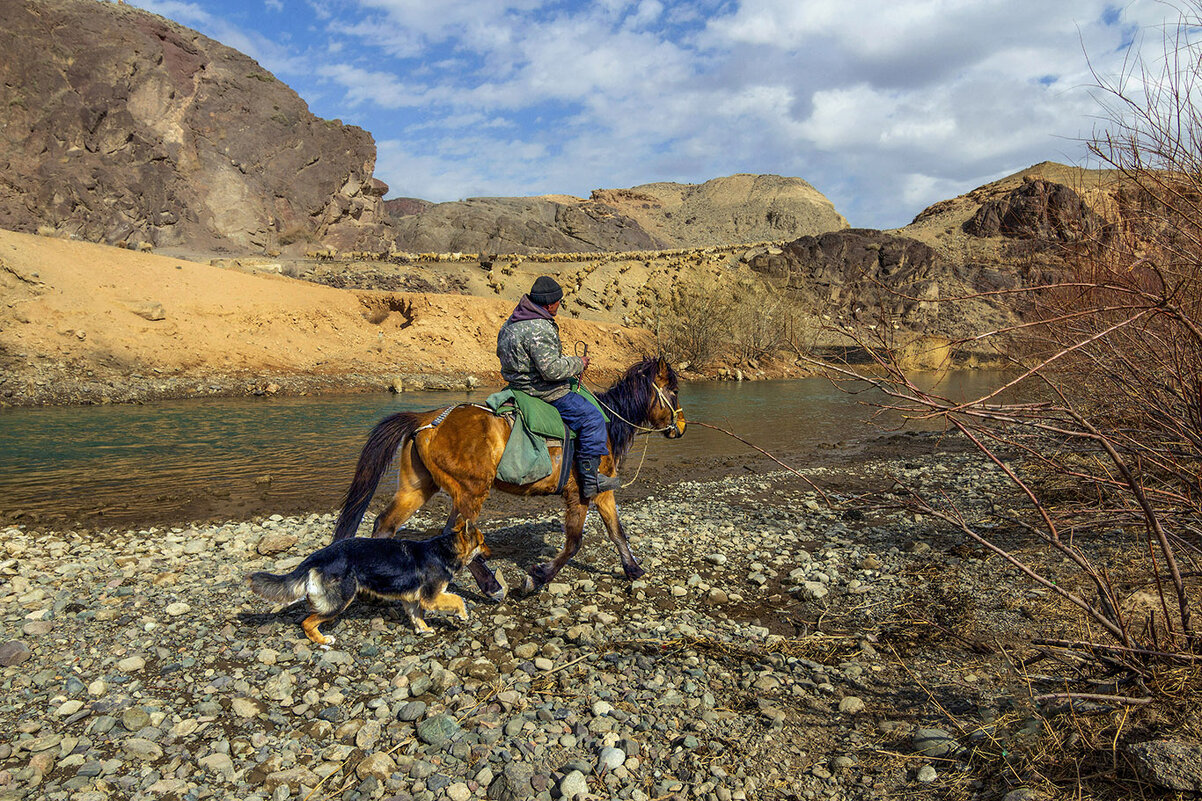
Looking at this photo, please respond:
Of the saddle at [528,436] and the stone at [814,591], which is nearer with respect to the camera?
the saddle at [528,436]

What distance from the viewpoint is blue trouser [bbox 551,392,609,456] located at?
6746 millimetres

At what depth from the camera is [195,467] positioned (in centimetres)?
1308

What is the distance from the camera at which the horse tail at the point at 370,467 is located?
21.0ft

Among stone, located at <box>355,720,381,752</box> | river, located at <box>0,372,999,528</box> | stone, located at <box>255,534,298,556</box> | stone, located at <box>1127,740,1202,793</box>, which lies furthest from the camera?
river, located at <box>0,372,999,528</box>

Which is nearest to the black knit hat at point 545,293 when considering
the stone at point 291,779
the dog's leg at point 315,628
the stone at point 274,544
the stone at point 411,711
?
the dog's leg at point 315,628

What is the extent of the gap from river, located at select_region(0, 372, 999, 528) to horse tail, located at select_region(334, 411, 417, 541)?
4.48 metres

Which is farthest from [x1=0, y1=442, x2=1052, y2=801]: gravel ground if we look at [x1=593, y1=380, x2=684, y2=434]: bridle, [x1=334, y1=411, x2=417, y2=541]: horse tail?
[x1=593, y1=380, x2=684, y2=434]: bridle

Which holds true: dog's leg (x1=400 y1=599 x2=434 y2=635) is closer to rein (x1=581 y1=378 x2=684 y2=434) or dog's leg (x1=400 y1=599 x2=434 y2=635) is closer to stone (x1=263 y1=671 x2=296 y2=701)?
stone (x1=263 y1=671 x2=296 y2=701)

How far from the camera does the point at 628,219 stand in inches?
Result: 4690

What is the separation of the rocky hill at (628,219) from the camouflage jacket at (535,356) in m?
75.3

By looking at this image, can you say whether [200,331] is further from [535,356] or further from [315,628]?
[315,628]

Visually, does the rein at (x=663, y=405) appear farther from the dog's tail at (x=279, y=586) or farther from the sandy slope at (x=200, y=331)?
the sandy slope at (x=200, y=331)

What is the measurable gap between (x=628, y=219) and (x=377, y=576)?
118892 millimetres

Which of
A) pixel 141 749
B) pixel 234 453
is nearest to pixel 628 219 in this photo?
pixel 234 453
